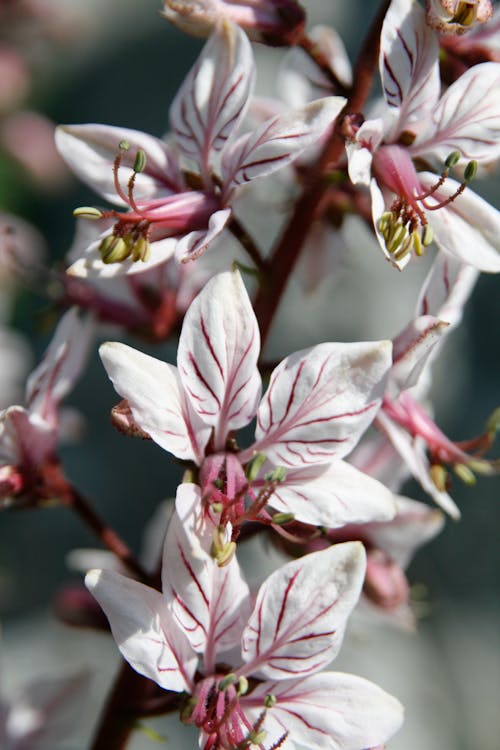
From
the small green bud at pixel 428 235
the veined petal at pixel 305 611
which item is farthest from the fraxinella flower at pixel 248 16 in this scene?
the veined petal at pixel 305 611

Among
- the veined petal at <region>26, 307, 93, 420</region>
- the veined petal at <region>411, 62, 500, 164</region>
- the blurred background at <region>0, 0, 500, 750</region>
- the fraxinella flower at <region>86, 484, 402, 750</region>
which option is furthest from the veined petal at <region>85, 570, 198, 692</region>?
the blurred background at <region>0, 0, 500, 750</region>

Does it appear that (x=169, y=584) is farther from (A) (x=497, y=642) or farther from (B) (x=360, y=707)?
(A) (x=497, y=642)

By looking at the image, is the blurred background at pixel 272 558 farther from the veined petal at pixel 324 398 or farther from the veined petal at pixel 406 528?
the veined petal at pixel 324 398

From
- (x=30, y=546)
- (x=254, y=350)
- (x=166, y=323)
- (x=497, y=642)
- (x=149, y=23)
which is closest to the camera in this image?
(x=254, y=350)

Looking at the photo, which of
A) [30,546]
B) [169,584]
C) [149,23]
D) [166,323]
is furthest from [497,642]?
[149,23]

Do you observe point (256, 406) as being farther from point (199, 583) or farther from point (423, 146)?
point (423, 146)

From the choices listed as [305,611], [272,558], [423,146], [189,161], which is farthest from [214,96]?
[272,558]
